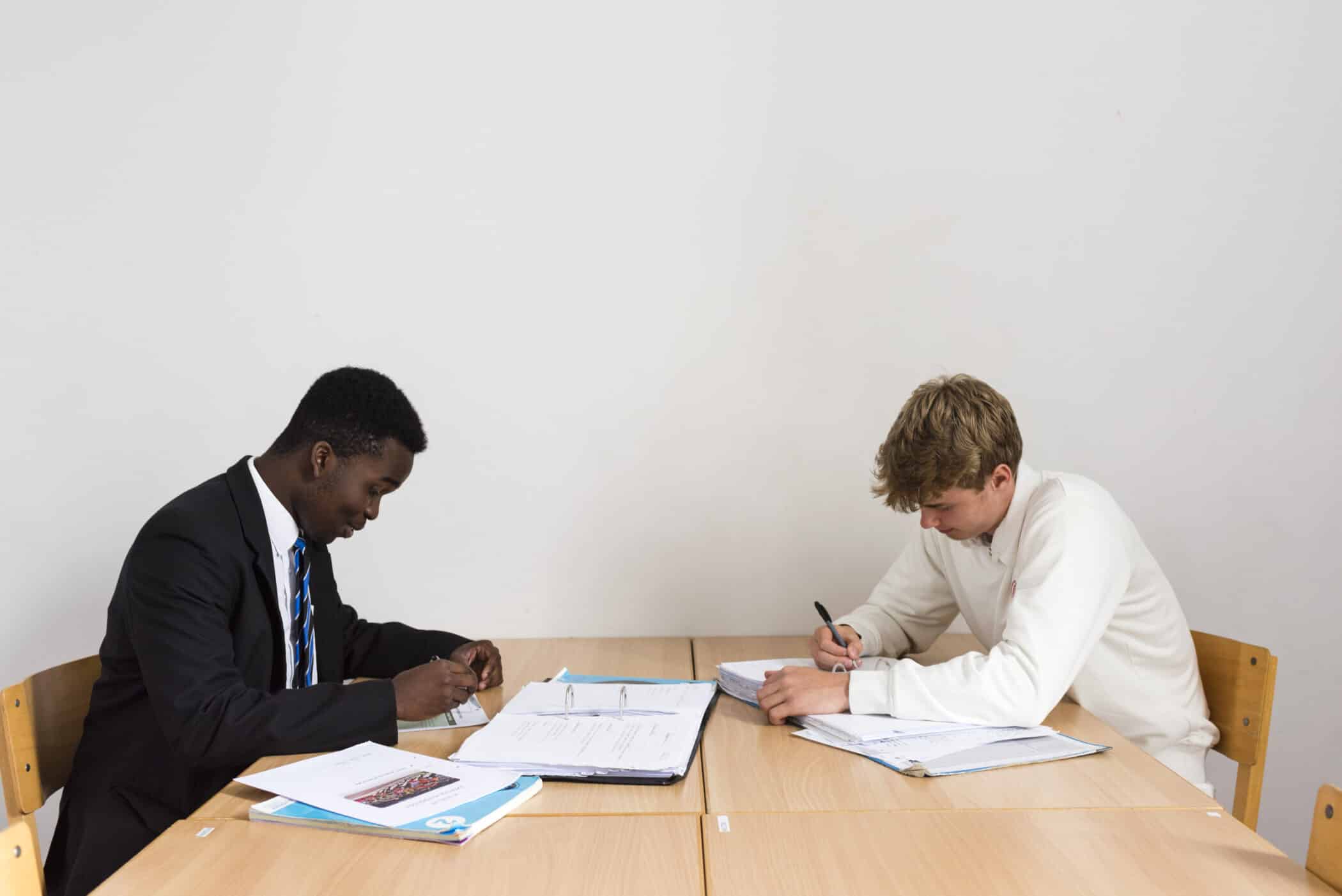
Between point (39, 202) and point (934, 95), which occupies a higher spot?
point (934, 95)

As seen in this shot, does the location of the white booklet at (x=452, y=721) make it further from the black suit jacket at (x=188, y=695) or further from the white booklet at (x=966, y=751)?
the white booklet at (x=966, y=751)

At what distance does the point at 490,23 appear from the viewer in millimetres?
2471

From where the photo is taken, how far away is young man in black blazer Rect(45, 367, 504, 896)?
4.86 ft

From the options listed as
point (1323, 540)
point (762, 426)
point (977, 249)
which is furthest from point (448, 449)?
point (1323, 540)

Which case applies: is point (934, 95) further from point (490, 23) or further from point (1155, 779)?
point (1155, 779)

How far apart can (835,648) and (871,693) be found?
28cm

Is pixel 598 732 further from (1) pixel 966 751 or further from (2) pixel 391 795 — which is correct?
(1) pixel 966 751

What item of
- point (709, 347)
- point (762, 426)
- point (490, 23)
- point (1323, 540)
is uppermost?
point (490, 23)

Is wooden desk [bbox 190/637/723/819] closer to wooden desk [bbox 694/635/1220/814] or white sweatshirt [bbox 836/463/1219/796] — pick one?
wooden desk [bbox 694/635/1220/814]

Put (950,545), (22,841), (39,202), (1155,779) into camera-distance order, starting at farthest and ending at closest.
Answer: (39,202), (950,545), (1155,779), (22,841)

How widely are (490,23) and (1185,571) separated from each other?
215 centimetres

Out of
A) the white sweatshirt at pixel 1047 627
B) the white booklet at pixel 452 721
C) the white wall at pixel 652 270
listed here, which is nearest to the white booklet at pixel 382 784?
the white booklet at pixel 452 721

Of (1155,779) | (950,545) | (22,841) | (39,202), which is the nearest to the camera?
(22,841)

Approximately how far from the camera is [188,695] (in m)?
1.46
